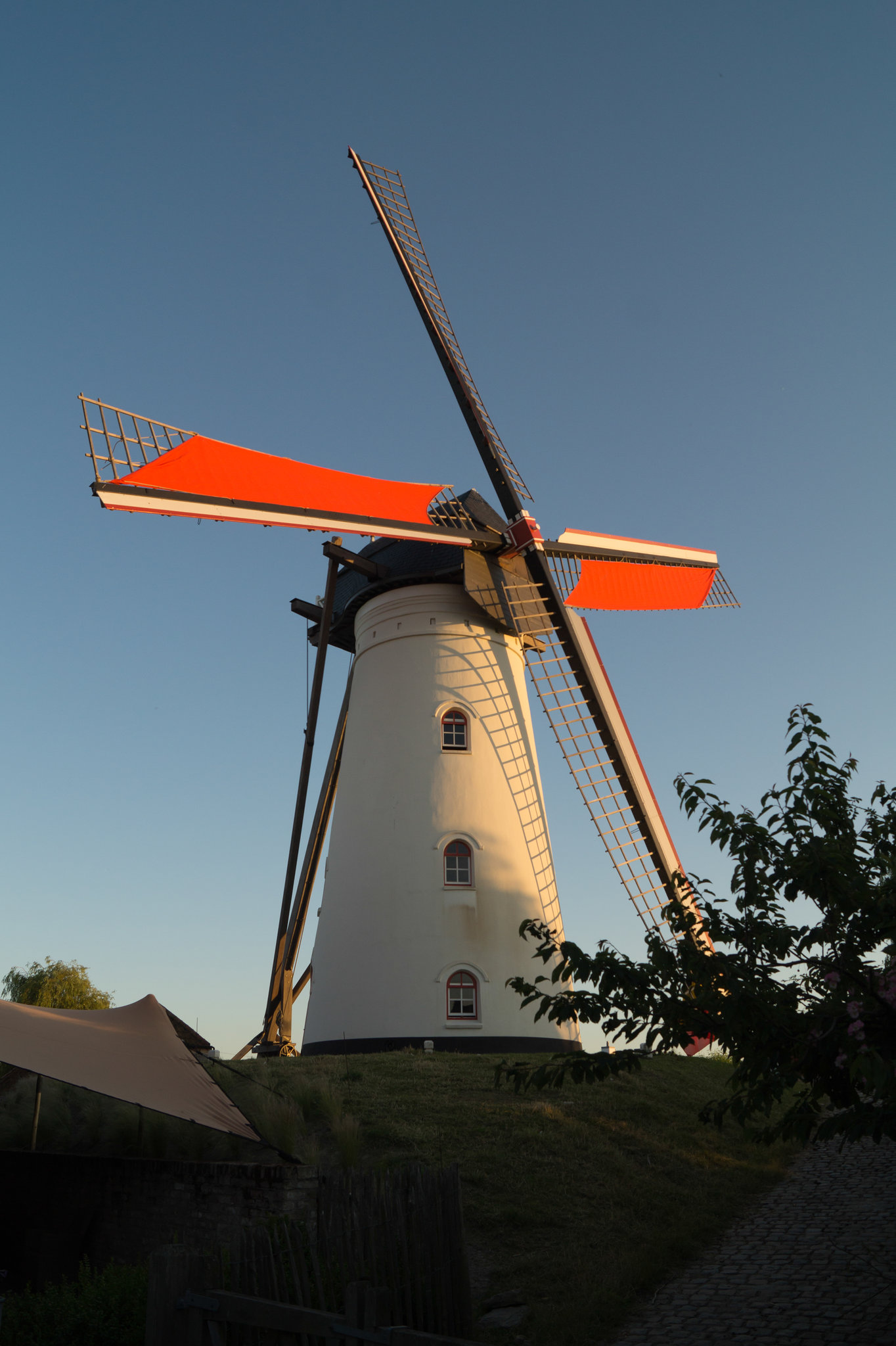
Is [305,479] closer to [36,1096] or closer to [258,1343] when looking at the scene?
[36,1096]

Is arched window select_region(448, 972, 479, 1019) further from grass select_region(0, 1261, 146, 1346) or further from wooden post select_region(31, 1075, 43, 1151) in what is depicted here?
grass select_region(0, 1261, 146, 1346)

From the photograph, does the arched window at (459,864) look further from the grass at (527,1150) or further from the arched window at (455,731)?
the grass at (527,1150)

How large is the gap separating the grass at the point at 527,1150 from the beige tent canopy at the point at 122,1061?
2.03ft

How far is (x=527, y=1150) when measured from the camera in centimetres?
1026

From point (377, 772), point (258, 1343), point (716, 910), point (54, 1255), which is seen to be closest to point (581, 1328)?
point (258, 1343)

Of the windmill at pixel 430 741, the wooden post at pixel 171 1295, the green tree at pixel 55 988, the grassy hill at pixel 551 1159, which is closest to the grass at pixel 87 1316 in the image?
→ the wooden post at pixel 171 1295

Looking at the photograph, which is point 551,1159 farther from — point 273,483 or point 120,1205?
point 273,483

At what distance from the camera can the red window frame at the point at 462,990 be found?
613 inches

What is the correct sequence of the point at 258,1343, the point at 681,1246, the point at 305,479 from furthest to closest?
1. the point at 305,479
2. the point at 681,1246
3. the point at 258,1343

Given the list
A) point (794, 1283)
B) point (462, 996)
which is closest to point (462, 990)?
point (462, 996)

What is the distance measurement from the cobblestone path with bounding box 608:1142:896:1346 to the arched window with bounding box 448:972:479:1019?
6064mm

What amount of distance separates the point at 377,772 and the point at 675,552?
8.30 metres

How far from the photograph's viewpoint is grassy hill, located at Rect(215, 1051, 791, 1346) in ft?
25.2

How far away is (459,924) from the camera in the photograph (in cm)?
1608
